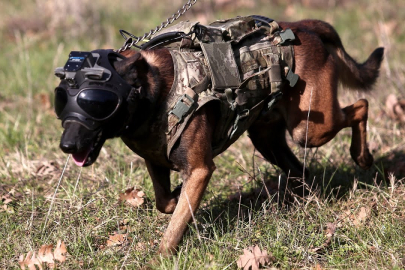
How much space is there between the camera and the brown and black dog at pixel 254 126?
3191mm

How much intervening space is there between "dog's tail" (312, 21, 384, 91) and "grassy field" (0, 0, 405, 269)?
0.81 m

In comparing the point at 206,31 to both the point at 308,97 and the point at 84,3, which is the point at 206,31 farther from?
the point at 84,3

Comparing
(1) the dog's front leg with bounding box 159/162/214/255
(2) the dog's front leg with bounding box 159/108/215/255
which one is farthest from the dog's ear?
(1) the dog's front leg with bounding box 159/162/214/255

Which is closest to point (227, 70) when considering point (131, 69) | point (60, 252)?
point (131, 69)

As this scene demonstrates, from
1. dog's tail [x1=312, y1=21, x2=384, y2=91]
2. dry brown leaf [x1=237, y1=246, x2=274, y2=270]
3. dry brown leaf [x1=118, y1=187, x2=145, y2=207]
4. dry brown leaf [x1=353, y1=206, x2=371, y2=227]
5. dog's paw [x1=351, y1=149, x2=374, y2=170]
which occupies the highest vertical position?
dog's tail [x1=312, y1=21, x2=384, y2=91]

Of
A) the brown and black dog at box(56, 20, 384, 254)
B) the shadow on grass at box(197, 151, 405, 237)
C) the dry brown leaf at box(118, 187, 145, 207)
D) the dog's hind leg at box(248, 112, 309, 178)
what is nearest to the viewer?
the brown and black dog at box(56, 20, 384, 254)

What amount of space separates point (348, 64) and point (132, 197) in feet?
6.93

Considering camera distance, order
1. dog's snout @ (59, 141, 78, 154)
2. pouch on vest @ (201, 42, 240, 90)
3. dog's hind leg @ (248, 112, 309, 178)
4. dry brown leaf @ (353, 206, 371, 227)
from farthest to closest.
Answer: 1. dog's hind leg @ (248, 112, 309, 178)
2. dry brown leaf @ (353, 206, 371, 227)
3. pouch on vest @ (201, 42, 240, 90)
4. dog's snout @ (59, 141, 78, 154)

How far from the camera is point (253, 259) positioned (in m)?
3.26

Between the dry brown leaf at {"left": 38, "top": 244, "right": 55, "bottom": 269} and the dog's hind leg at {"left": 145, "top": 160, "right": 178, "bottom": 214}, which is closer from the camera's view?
the dry brown leaf at {"left": 38, "top": 244, "right": 55, "bottom": 269}

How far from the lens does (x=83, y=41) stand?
899cm

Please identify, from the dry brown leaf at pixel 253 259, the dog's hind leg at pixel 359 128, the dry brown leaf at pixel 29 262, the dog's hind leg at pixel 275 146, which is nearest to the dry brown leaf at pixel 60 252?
the dry brown leaf at pixel 29 262

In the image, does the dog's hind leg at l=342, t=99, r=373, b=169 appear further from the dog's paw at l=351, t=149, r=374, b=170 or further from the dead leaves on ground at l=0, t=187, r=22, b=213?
the dead leaves on ground at l=0, t=187, r=22, b=213

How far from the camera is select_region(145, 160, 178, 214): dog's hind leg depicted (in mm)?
3861
